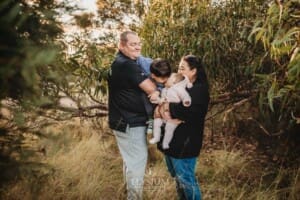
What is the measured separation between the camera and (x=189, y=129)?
164 inches

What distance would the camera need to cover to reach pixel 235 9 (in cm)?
552

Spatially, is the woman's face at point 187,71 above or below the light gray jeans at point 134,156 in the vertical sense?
above

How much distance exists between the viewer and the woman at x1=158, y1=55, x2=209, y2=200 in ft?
13.6

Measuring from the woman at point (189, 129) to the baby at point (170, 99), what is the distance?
0.12 ft

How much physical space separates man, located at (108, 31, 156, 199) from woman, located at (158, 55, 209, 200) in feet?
0.80

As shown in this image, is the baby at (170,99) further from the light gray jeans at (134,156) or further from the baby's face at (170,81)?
the light gray jeans at (134,156)

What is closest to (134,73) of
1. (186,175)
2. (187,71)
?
(187,71)

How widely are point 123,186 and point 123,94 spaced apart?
42.3 inches

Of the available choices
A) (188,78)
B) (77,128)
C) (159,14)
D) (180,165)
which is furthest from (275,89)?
(77,128)

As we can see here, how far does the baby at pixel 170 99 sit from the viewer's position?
164 inches

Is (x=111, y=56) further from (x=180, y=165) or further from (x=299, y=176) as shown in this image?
(x=299, y=176)

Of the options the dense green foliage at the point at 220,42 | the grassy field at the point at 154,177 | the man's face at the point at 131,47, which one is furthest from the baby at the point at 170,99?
the dense green foliage at the point at 220,42

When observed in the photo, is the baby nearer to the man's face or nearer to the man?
the man

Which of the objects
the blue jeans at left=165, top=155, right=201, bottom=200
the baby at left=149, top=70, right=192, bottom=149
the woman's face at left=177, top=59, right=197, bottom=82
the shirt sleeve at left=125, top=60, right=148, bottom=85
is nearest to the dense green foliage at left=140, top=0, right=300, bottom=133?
the woman's face at left=177, top=59, right=197, bottom=82
